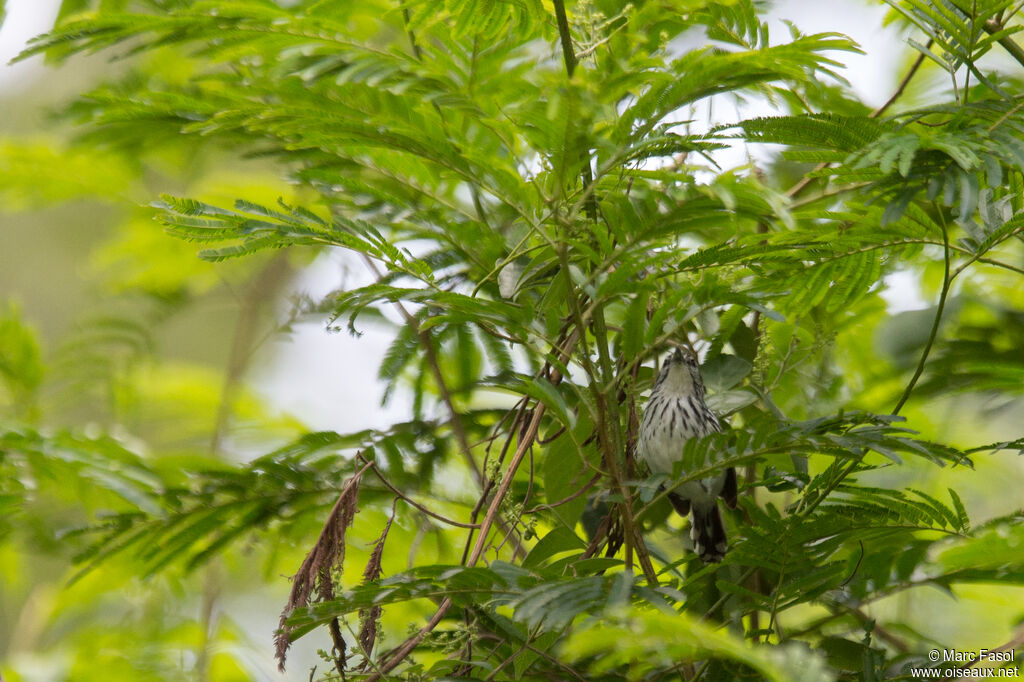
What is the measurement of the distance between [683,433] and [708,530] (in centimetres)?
26

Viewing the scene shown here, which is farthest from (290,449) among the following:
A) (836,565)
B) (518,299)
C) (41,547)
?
(836,565)

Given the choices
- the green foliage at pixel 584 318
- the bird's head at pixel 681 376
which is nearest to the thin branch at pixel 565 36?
the green foliage at pixel 584 318

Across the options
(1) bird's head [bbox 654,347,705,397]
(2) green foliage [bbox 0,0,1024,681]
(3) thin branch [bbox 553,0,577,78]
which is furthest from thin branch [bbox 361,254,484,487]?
(3) thin branch [bbox 553,0,577,78]

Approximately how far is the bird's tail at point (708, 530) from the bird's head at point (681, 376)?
0.29 meters

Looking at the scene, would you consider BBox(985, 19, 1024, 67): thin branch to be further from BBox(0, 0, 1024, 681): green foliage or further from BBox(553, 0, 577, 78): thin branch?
BBox(553, 0, 577, 78): thin branch

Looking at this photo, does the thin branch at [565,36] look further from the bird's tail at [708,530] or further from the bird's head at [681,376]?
the bird's tail at [708,530]

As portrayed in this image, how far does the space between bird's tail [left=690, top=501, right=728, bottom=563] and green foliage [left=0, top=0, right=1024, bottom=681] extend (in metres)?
0.07

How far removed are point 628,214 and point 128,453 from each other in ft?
4.64

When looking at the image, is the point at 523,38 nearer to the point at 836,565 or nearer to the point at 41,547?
the point at 836,565

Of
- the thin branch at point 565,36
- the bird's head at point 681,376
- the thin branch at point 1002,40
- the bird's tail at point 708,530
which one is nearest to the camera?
the thin branch at point 565,36

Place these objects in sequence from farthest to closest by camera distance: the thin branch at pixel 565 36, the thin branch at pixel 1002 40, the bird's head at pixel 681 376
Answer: the bird's head at pixel 681 376 → the thin branch at pixel 1002 40 → the thin branch at pixel 565 36

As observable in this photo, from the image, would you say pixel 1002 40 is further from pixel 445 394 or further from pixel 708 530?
pixel 445 394

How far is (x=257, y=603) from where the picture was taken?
5723 mm

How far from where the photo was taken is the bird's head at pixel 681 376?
7.72 ft
